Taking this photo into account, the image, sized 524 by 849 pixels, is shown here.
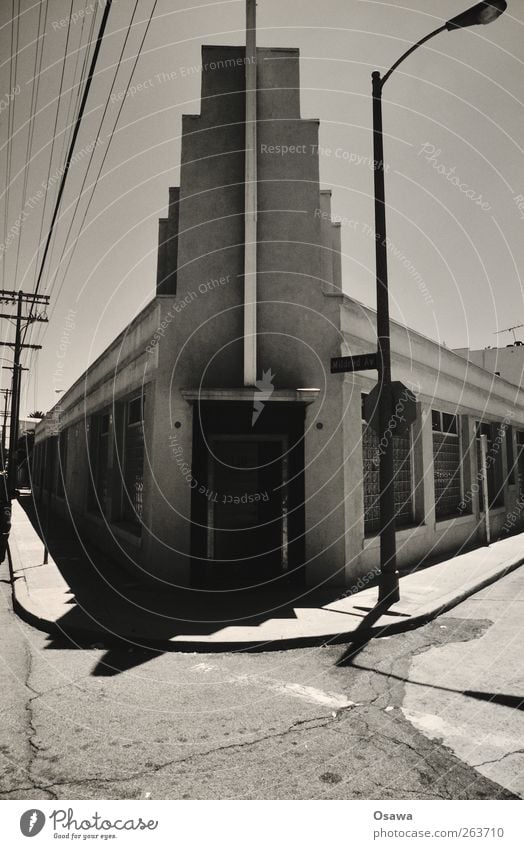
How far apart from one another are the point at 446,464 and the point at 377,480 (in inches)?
178

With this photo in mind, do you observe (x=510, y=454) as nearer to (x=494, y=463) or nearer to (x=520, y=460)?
(x=520, y=460)

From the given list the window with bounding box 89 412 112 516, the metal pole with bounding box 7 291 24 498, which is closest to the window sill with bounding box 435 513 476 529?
the window with bounding box 89 412 112 516

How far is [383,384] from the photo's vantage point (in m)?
8.51

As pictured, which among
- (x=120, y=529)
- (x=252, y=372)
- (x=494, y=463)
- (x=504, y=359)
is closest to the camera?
(x=252, y=372)

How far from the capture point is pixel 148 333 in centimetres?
1031

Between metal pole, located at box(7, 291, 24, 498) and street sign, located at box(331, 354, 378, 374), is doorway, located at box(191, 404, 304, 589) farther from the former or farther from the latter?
metal pole, located at box(7, 291, 24, 498)

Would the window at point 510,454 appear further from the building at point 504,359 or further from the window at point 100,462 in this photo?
the window at point 100,462

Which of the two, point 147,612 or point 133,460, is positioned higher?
point 133,460

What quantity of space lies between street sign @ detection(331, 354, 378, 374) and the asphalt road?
4177 millimetres

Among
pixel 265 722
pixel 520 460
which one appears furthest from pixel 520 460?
pixel 265 722

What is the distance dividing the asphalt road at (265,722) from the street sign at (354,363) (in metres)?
4.18

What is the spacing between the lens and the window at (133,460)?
442 inches

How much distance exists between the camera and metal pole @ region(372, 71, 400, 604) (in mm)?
8289

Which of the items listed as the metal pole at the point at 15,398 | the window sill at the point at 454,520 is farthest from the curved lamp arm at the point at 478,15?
the metal pole at the point at 15,398
